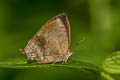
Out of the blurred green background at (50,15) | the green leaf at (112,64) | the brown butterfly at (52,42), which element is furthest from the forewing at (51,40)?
the green leaf at (112,64)

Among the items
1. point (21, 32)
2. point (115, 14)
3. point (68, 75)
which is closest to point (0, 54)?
point (21, 32)

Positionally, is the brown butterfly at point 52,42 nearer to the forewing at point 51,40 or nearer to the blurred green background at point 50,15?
the forewing at point 51,40

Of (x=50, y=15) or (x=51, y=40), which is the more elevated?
(x=50, y=15)

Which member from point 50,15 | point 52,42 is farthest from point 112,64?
point 50,15

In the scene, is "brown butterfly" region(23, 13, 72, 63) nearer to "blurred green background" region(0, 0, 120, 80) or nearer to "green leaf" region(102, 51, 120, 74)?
"blurred green background" region(0, 0, 120, 80)

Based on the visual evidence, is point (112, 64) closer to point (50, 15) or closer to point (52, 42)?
point (52, 42)

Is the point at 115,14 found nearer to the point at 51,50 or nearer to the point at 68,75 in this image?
the point at 68,75

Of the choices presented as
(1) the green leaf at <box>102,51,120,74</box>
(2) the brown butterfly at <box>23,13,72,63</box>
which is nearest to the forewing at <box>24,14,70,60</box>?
(2) the brown butterfly at <box>23,13,72,63</box>
